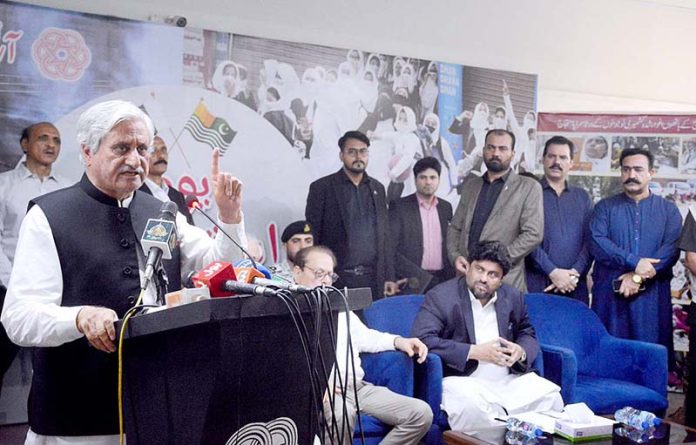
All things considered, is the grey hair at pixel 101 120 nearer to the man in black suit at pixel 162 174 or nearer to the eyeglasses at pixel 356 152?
the man in black suit at pixel 162 174

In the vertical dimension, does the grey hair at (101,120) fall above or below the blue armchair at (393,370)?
above

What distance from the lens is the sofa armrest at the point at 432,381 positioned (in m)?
3.97

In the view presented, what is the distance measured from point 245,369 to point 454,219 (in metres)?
3.89

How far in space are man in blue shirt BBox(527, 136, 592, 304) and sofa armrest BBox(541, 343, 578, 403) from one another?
930mm

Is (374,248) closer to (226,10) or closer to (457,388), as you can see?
(457,388)

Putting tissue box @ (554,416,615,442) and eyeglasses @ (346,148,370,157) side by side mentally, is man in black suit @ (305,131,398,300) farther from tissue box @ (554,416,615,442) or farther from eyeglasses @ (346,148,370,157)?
tissue box @ (554,416,615,442)

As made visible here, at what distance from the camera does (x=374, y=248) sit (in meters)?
5.02

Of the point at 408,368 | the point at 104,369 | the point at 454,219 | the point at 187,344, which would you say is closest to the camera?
the point at 187,344

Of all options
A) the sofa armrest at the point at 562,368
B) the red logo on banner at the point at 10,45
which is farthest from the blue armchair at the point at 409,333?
the red logo on banner at the point at 10,45

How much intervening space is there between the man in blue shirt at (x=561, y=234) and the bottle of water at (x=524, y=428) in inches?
80.9

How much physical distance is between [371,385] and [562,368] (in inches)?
44.3

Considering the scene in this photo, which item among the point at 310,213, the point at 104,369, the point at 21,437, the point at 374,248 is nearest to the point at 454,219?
the point at 374,248

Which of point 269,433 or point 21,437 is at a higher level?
point 269,433

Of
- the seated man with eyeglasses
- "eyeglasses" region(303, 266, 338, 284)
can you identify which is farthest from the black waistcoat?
"eyeglasses" region(303, 266, 338, 284)
